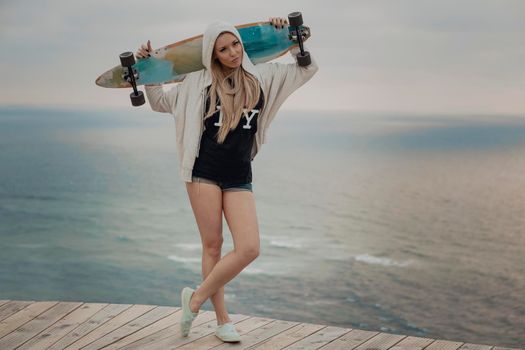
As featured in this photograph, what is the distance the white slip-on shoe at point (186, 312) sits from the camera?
3152 millimetres

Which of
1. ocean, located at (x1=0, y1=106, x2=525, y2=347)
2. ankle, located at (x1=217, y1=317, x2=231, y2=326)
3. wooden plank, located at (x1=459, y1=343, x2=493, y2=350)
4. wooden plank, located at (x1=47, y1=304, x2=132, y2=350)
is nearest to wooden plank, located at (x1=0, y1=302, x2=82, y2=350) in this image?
A: wooden plank, located at (x1=47, y1=304, x2=132, y2=350)

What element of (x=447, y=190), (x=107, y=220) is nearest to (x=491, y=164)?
(x=447, y=190)

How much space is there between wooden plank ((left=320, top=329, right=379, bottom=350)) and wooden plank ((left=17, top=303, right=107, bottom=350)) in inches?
47.7

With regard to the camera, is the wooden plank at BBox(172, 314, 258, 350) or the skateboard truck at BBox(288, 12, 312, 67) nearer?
the skateboard truck at BBox(288, 12, 312, 67)

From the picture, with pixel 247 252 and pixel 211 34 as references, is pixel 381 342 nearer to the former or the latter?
pixel 247 252

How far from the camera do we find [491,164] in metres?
23.3

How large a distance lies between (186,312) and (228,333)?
8.2 inches

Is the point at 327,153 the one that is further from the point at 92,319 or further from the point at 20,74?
the point at 92,319

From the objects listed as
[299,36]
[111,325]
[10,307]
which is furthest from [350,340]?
[10,307]

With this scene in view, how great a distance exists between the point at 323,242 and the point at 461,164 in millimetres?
6135

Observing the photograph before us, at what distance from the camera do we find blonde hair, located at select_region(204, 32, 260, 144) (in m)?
2.85

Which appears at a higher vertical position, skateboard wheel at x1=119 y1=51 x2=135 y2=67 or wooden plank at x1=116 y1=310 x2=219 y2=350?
skateboard wheel at x1=119 y1=51 x2=135 y2=67

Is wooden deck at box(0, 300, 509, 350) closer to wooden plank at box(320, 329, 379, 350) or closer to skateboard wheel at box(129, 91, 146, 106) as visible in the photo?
wooden plank at box(320, 329, 379, 350)

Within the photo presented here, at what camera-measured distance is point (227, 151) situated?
2.89 metres
